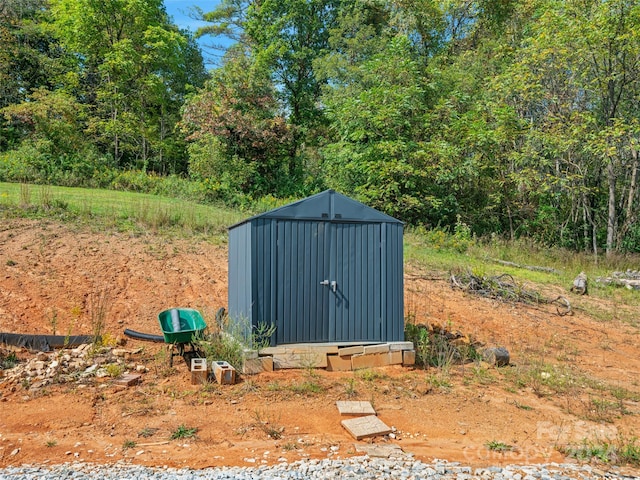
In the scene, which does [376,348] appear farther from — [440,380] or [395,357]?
[440,380]

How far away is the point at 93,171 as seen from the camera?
18.5m

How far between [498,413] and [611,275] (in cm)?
957

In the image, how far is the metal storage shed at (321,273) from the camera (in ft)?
19.8

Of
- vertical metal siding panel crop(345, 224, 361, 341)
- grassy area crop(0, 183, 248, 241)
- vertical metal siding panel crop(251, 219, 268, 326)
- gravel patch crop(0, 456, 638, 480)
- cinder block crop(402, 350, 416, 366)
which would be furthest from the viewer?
grassy area crop(0, 183, 248, 241)

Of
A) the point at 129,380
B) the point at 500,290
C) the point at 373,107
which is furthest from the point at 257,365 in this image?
the point at 373,107

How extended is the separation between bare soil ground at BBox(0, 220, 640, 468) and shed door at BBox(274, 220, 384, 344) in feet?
1.87

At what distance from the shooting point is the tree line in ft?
52.4

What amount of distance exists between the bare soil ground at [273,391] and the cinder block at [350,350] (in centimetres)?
25

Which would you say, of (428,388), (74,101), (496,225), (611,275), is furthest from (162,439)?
(74,101)

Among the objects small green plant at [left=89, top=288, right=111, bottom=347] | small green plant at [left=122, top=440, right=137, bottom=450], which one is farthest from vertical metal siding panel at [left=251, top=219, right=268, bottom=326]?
small green plant at [left=89, top=288, right=111, bottom=347]

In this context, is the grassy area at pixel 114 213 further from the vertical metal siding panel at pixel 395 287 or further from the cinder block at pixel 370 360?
the cinder block at pixel 370 360

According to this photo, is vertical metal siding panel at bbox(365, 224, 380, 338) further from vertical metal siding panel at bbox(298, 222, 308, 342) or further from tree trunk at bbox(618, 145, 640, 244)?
tree trunk at bbox(618, 145, 640, 244)

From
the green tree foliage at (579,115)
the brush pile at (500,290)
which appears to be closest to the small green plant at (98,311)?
the brush pile at (500,290)

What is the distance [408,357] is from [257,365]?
6.78 ft
